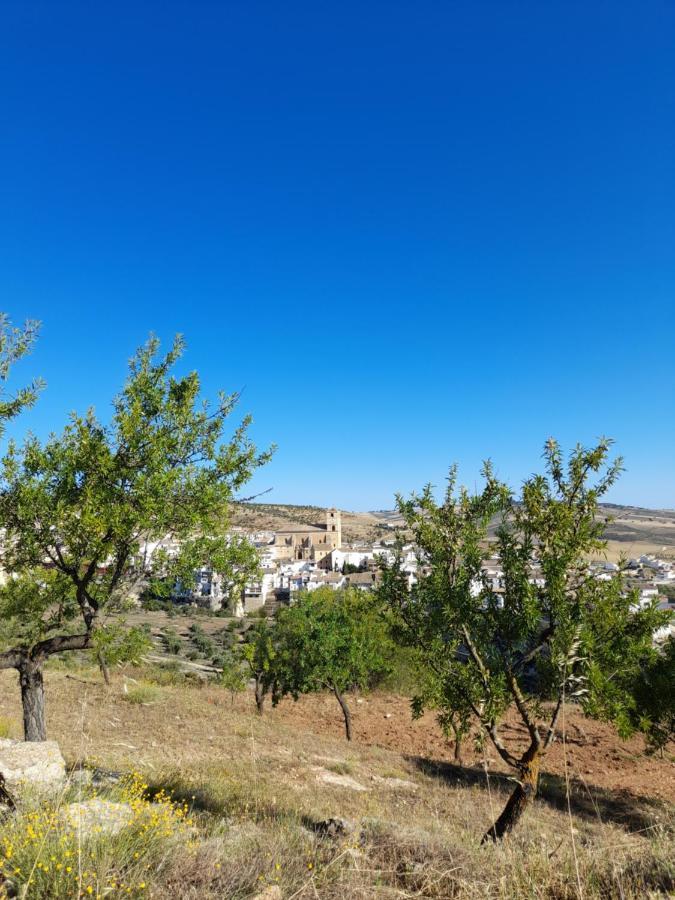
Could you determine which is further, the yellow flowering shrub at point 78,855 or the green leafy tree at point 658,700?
the green leafy tree at point 658,700

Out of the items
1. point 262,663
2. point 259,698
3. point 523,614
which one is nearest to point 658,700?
point 523,614

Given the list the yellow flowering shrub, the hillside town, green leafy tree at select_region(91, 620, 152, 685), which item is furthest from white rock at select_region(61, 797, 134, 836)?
the hillside town

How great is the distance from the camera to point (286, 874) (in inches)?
208

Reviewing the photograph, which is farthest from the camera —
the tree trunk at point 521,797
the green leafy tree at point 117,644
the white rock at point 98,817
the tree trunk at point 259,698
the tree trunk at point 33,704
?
the tree trunk at point 259,698

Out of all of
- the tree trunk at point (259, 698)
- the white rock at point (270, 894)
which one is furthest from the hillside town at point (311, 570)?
the white rock at point (270, 894)

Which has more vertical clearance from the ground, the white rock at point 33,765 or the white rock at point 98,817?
the white rock at point 98,817

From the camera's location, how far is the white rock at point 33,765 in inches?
294

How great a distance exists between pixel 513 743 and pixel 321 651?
13.6m

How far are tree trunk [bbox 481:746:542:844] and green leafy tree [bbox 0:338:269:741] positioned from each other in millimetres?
6612

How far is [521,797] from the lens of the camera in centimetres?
874

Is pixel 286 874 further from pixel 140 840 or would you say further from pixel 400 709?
pixel 400 709

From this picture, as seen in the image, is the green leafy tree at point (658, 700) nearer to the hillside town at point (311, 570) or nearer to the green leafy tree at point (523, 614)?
the green leafy tree at point (523, 614)

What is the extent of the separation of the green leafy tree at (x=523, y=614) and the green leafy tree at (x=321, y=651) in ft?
59.1

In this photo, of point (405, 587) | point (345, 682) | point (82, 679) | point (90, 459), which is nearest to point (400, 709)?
point (345, 682)
